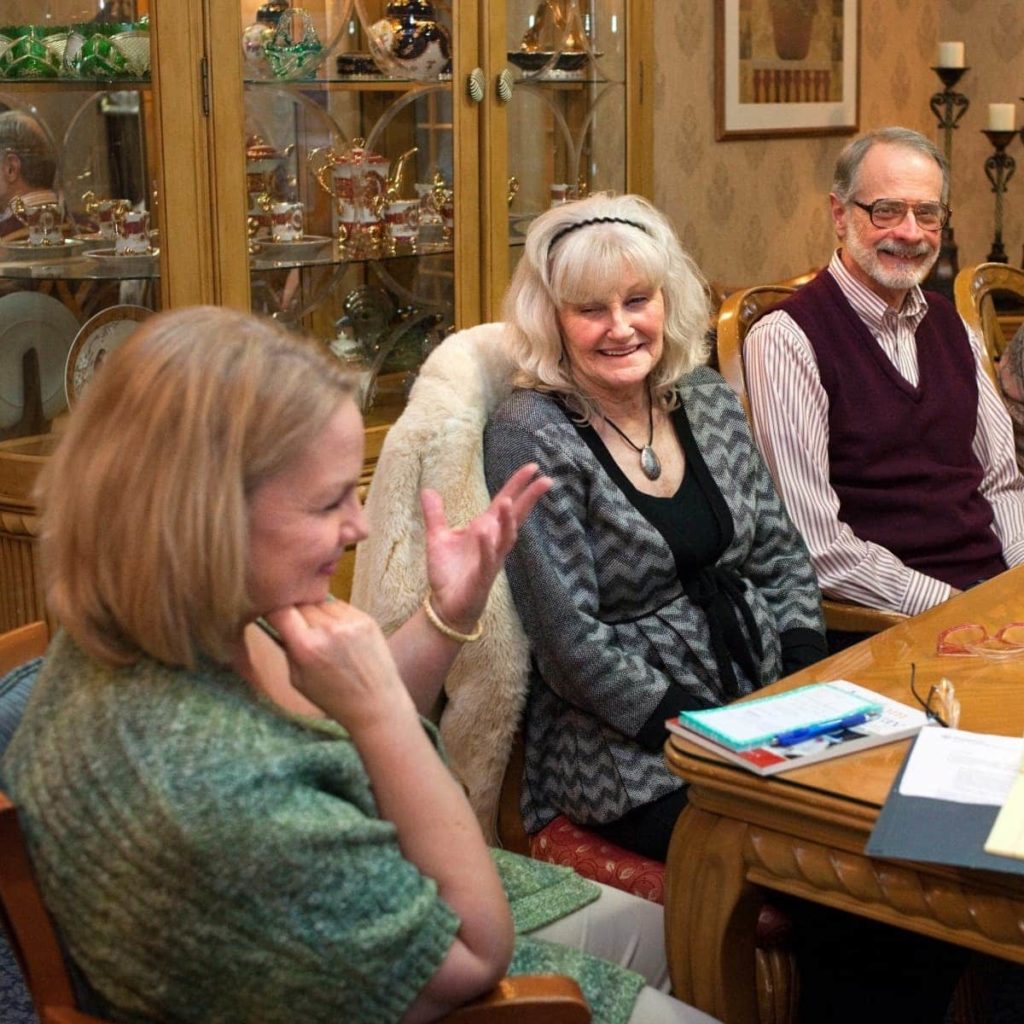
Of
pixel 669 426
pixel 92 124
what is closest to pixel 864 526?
pixel 669 426

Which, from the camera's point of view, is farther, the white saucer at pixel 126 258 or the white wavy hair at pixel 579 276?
the white saucer at pixel 126 258

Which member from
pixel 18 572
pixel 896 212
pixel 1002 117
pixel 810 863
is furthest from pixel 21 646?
pixel 1002 117

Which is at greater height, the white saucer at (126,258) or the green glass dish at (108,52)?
the green glass dish at (108,52)

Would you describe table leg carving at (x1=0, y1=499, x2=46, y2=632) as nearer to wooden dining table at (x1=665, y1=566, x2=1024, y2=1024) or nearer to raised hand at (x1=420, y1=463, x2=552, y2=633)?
raised hand at (x1=420, y1=463, x2=552, y2=633)

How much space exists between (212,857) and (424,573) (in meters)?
0.99

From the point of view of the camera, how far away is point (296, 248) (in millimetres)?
2982

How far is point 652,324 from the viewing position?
7.20ft

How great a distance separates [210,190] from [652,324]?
93 cm

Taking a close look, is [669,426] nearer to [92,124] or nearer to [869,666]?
[869,666]

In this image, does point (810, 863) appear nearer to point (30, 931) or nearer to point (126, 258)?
point (30, 931)

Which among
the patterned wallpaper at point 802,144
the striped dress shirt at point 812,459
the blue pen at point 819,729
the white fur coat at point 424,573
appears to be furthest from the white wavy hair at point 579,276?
the patterned wallpaper at point 802,144

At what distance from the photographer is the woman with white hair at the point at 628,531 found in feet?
6.57

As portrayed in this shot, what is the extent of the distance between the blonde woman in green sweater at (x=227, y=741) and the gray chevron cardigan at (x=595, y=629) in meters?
0.77

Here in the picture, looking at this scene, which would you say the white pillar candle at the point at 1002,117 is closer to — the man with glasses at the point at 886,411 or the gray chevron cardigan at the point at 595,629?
the man with glasses at the point at 886,411
